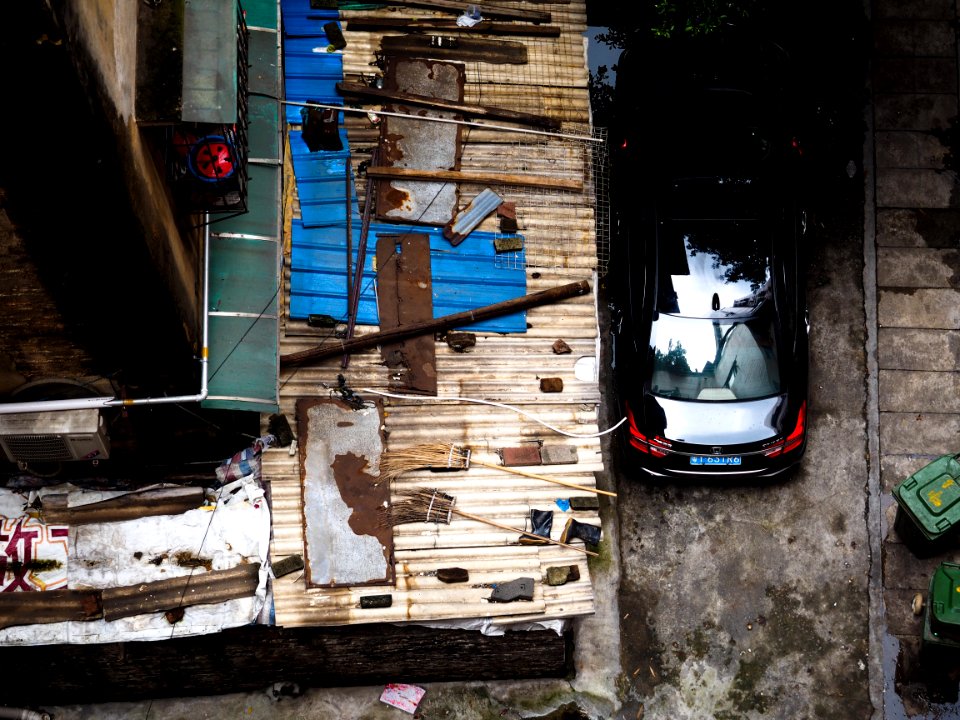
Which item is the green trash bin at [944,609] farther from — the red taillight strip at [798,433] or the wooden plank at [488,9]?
the wooden plank at [488,9]

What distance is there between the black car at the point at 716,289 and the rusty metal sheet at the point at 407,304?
2.33 m

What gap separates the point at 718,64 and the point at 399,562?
6.32 meters

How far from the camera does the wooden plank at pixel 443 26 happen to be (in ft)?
28.2

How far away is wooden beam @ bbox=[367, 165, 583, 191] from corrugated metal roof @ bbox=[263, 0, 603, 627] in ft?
0.30

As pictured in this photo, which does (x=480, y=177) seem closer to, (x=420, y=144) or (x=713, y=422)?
(x=420, y=144)

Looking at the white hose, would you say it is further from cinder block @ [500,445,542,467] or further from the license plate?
the license plate

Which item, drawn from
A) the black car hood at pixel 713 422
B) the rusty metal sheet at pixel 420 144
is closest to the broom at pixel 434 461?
the black car hood at pixel 713 422

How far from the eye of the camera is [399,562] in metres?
7.82

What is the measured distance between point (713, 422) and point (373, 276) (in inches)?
153

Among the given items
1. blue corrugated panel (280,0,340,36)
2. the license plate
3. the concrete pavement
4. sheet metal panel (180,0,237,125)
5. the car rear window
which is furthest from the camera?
the concrete pavement

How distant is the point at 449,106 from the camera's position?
27.7ft

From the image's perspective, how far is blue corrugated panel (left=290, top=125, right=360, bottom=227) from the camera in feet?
26.7

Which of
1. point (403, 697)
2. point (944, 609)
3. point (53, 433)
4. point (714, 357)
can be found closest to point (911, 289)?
point (714, 357)

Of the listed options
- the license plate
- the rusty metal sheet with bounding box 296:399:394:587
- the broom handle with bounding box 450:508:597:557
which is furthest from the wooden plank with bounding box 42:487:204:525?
the license plate
